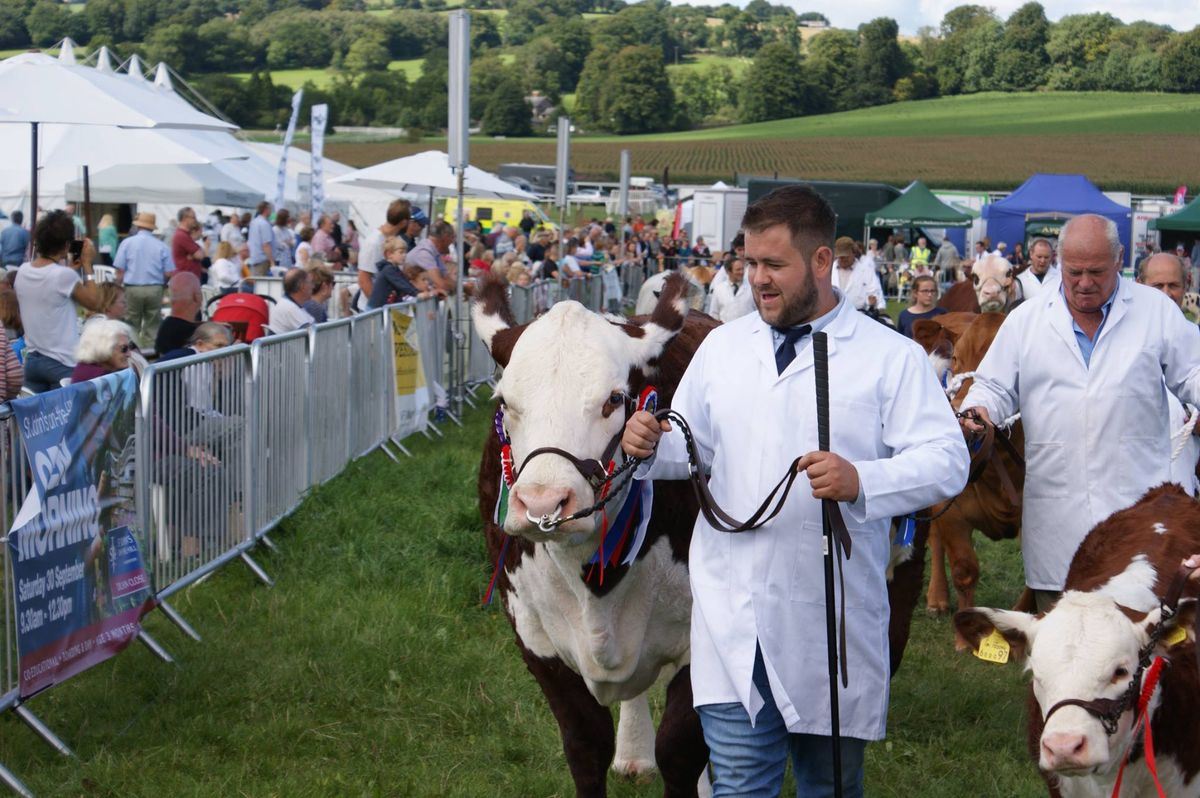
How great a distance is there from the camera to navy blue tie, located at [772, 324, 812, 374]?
3.79m

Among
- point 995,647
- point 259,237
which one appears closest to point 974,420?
point 995,647

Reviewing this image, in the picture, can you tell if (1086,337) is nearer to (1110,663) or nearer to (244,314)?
(1110,663)

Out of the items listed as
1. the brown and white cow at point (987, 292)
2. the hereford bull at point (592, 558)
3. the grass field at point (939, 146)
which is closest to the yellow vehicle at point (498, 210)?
the brown and white cow at point (987, 292)

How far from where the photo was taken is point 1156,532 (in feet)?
15.8

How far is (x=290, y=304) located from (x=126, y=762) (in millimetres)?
6852

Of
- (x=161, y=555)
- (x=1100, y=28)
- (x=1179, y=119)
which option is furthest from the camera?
(x=1100, y=28)

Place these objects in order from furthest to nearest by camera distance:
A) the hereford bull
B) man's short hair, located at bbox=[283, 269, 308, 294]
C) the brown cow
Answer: man's short hair, located at bbox=[283, 269, 308, 294] → the brown cow → the hereford bull

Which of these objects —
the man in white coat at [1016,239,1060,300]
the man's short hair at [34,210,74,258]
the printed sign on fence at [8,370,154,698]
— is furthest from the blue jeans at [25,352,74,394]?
the man in white coat at [1016,239,1060,300]

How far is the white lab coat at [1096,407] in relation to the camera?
208 inches

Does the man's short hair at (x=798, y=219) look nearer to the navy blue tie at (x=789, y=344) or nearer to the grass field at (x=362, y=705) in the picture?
the navy blue tie at (x=789, y=344)

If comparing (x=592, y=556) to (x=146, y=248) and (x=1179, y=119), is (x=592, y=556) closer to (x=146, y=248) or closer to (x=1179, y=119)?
(x=146, y=248)

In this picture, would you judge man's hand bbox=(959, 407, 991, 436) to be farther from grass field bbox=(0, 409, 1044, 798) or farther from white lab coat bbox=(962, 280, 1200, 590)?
grass field bbox=(0, 409, 1044, 798)

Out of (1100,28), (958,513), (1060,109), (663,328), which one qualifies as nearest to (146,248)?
(958,513)

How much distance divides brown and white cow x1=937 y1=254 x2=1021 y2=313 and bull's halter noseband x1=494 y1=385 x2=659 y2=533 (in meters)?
8.86
